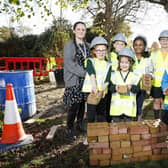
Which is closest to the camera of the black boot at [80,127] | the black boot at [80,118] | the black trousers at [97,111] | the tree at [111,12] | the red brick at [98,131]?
the red brick at [98,131]

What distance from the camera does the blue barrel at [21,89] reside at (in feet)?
18.6

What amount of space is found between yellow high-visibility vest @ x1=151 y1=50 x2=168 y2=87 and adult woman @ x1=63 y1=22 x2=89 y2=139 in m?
1.06

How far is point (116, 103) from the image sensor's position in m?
3.60

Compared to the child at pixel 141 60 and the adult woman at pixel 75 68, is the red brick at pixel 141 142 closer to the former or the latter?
the child at pixel 141 60

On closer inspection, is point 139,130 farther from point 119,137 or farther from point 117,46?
point 117,46

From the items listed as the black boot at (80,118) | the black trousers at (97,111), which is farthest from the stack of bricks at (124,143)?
the black boot at (80,118)

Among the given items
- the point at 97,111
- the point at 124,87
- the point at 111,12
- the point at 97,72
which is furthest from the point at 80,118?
the point at 111,12

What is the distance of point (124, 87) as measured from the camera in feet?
11.5

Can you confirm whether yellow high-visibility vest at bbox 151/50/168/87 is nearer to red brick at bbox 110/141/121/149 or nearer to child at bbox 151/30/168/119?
child at bbox 151/30/168/119

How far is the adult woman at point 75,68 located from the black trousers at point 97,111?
15.3 inches

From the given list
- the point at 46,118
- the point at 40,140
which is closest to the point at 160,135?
the point at 40,140

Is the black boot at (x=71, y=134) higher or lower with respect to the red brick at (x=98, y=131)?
lower

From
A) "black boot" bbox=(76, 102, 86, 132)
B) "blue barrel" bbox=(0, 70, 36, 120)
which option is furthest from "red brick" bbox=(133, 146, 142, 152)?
"blue barrel" bbox=(0, 70, 36, 120)

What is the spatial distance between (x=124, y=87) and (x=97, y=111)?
0.70 meters
